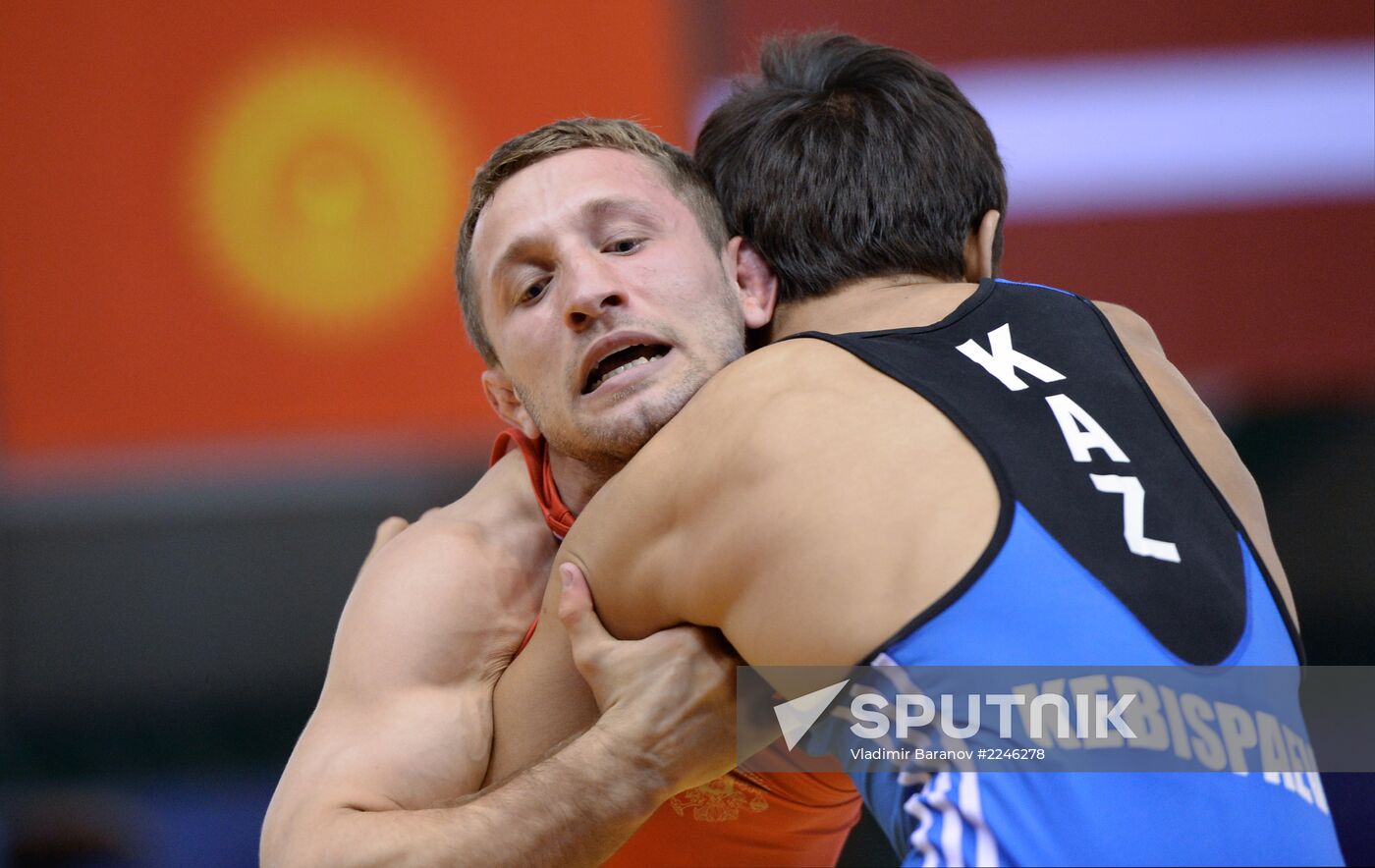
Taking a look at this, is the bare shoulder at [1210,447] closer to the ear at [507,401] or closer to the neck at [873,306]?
the neck at [873,306]

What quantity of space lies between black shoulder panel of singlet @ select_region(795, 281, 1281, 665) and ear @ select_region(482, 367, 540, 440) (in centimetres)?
74

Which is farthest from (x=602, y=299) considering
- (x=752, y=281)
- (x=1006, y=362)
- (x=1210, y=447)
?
(x=1210, y=447)

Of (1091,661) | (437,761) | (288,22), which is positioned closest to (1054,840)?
(1091,661)

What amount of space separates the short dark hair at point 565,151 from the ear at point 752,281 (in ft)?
0.11

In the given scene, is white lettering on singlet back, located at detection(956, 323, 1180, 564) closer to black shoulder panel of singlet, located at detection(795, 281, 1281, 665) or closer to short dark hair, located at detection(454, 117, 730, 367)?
black shoulder panel of singlet, located at detection(795, 281, 1281, 665)

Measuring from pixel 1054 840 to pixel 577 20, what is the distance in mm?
3257

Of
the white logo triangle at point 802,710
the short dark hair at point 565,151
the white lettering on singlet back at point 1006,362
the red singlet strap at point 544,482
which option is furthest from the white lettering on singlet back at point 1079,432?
the red singlet strap at point 544,482

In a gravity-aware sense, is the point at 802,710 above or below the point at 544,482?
below

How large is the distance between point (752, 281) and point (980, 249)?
355 mm

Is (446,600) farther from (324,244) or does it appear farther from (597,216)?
(324,244)

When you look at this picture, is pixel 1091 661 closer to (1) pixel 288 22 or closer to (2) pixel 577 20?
(2) pixel 577 20

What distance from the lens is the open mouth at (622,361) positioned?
1.87 metres

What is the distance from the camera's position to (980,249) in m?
1.96

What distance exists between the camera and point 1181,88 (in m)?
3.79
